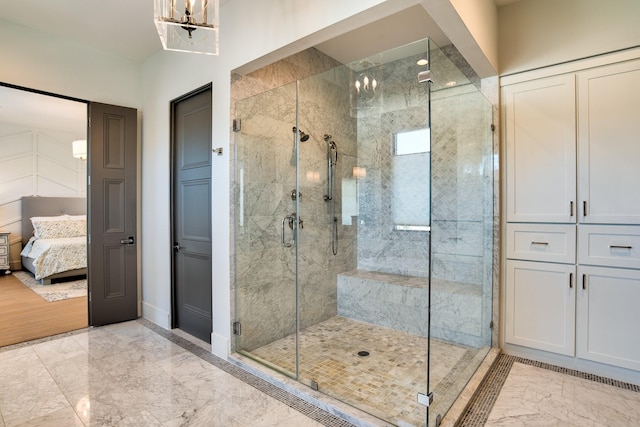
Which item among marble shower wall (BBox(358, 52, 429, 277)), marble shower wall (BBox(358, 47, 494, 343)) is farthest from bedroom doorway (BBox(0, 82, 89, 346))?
marble shower wall (BBox(358, 47, 494, 343))

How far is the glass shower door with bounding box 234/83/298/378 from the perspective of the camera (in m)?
2.74

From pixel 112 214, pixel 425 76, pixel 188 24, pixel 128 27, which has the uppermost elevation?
pixel 128 27

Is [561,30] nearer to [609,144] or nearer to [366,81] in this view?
[609,144]

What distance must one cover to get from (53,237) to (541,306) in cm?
703

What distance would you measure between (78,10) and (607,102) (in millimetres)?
4125

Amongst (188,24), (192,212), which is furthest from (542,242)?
(192,212)

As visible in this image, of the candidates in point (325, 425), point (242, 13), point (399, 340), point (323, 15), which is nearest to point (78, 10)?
point (242, 13)

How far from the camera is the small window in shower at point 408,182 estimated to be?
3031 mm

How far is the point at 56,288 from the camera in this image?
16.2ft

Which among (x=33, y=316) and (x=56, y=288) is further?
(x=56, y=288)

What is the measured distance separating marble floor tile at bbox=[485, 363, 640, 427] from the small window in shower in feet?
4.37

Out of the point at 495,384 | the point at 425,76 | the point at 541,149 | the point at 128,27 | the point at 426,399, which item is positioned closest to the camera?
the point at 426,399

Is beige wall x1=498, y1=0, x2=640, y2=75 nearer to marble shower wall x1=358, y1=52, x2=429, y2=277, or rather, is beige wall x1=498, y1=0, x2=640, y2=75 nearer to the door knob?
marble shower wall x1=358, y1=52, x2=429, y2=277

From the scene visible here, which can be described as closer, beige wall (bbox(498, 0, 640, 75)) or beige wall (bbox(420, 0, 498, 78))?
beige wall (bbox(420, 0, 498, 78))
